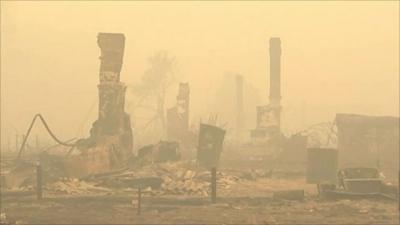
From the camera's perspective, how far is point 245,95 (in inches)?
2462

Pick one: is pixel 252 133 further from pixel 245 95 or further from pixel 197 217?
pixel 245 95

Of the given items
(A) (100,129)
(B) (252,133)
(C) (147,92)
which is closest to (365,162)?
(B) (252,133)

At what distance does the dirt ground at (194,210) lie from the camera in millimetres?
11102

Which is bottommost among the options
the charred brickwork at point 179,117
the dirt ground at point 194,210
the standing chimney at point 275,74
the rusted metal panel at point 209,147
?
the dirt ground at point 194,210

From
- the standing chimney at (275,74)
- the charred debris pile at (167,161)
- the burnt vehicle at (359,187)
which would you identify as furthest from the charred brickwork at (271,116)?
the burnt vehicle at (359,187)

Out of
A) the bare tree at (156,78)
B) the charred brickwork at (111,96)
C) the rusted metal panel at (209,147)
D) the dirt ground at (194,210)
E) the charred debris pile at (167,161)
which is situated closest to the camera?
the dirt ground at (194,210)

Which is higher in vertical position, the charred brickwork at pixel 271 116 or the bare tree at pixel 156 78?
the bare tree at pixel 156 78

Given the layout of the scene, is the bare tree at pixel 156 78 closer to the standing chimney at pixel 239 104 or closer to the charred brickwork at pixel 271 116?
the standing chimney at pixel 239 104

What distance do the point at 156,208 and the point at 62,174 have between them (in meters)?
5.84

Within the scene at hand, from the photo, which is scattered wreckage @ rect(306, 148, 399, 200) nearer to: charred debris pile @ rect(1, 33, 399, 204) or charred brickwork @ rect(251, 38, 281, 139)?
charred debris pile @ rect(1, 33, 399, 204)

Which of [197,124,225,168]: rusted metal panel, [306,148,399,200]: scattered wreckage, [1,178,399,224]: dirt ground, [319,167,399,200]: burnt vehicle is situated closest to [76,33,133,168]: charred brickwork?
[197,124,225,168]: rusted metal panel

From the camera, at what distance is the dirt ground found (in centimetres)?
1110

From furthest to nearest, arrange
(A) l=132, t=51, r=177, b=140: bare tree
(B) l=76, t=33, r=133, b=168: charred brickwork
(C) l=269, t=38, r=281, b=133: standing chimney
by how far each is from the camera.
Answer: (A) l=132, t=51, r=177, b=140: bare tree < (C) l=269, t=38, r=281, b=133: standing chimney < (B) l=76, t=33, r=133, b=168: charred brickwork

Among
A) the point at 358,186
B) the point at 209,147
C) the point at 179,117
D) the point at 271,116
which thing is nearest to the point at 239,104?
the point at 179,117
